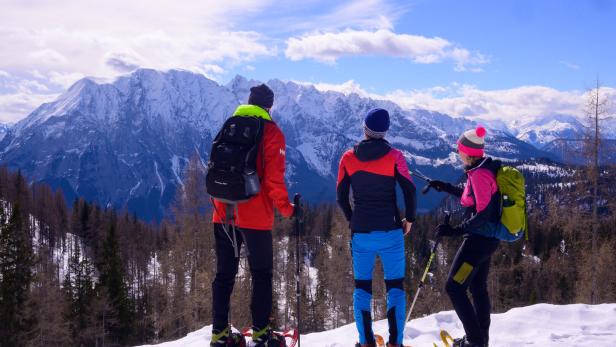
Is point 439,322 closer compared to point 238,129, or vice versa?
point 238,129

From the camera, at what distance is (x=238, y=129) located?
5.86m

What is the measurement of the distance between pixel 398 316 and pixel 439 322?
3.57m

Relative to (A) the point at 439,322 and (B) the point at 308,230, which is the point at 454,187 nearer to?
(A) the point at 439,322

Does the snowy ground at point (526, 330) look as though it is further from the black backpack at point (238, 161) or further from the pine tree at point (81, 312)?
the pine tree at point (81, 312)

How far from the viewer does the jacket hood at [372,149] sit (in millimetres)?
6117

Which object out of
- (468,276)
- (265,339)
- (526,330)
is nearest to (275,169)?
(265,339)

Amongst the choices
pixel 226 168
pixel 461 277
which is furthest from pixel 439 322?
pixel 226 168

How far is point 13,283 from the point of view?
1236 inches

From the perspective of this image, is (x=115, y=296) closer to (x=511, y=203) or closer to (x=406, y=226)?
(x=406, y=226)

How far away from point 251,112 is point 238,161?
2.27 feet

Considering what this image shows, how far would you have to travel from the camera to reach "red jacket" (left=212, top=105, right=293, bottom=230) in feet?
19.1

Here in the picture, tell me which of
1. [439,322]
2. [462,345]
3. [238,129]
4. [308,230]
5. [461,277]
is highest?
[238,129]

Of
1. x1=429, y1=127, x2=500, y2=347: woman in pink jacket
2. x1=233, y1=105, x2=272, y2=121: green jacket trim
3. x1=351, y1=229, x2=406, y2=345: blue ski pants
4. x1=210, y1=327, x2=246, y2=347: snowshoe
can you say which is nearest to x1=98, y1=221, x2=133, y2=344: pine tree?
x1=210, y1=327, x2=246, y2=347: snowshoe

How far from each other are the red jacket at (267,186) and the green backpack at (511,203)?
9.27 ft
